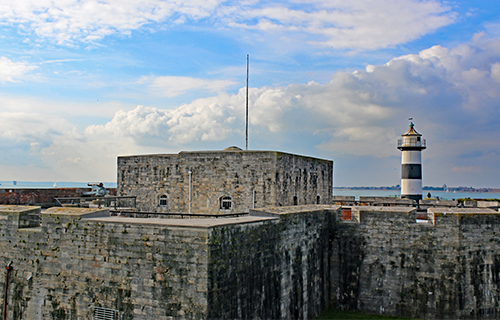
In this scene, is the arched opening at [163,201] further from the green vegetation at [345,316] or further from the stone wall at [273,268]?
the green vegetation at [345,316]

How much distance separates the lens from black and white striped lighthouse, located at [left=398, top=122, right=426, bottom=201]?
30234mm

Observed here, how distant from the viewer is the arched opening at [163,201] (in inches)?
747

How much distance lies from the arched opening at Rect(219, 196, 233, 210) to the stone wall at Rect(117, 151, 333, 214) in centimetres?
13

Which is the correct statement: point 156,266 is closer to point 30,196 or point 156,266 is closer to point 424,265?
point 424,265

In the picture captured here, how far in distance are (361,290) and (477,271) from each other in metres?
4.42

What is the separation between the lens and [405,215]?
14875 mm

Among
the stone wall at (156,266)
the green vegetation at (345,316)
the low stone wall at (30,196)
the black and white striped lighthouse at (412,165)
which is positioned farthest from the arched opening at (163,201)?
the black and white striped lighthouse at (412,165)

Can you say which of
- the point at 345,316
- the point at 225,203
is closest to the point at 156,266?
the point at 225,203

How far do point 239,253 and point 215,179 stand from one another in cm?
784

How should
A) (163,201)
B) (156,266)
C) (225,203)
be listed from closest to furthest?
(156,266), (225,203), (163,201)

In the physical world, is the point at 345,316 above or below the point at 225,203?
below

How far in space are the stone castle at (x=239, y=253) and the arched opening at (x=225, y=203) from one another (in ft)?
0.16

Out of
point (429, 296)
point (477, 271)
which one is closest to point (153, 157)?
point (429, 296)

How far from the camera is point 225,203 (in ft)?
58.2
